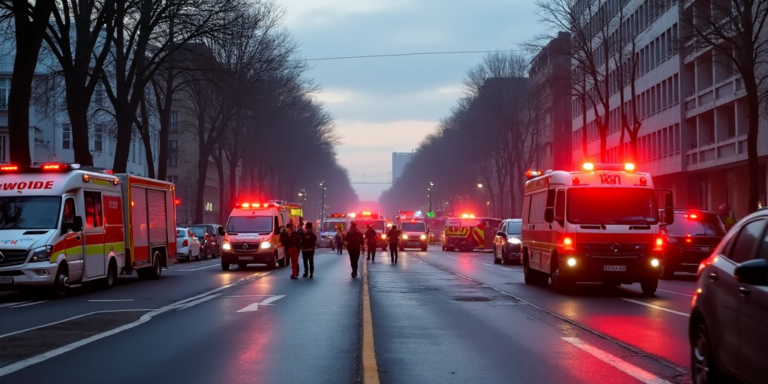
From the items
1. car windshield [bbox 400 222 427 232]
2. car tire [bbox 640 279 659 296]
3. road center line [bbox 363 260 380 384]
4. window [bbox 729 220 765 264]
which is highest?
window [bbox 729 220 765 264]

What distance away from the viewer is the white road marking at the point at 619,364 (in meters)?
9.16

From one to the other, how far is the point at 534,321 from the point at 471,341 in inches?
117

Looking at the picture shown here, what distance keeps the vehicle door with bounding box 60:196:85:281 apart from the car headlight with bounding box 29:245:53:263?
634 millimetres

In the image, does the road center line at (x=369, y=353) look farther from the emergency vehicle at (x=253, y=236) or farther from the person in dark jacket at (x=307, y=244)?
the emergency vehicle at (x=253, y=236)

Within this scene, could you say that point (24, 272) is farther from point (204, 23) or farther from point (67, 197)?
point (204, 23)

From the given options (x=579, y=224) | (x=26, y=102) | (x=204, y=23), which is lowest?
(x=579, y=224)

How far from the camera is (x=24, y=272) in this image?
20750 mm

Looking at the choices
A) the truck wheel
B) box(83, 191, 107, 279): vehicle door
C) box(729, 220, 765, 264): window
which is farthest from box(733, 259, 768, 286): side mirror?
box(83, 191, 107, 279): vehicle door

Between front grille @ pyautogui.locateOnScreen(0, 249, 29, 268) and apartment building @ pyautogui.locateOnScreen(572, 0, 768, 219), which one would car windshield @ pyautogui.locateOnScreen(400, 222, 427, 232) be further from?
front grille @ pyautogui.locateOnScreen(0, 249, 29, 268)

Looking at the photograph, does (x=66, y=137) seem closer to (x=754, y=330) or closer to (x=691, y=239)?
(x=691, y=239)

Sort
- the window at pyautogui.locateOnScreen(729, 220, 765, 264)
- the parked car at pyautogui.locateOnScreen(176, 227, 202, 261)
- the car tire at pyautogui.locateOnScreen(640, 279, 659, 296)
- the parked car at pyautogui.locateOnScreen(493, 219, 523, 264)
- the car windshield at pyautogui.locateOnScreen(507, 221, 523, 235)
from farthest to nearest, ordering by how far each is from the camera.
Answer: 1. the parked car at pyautogui.locateOnScreen(176, 227, 202, 261)
2. the car windshield at pyautogui.locateOnScreen(507, 221, 523, 235)
3. the parked car at pyautogui.locateOnScreen(493, 219, 523, 264)
4. the car tire at pyautogui.locateOnScreen(640, 279, 659, 296)
5. the window at pyautogui.locateOnScreen(729, 220, 765, 264)

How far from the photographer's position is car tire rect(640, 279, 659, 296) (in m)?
20.9

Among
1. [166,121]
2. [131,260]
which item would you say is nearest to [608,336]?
[131,260]

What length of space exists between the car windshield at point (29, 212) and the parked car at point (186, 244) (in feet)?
73.0
